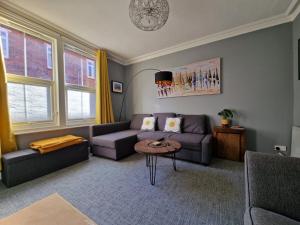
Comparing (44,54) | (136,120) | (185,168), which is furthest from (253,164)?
(44,54)

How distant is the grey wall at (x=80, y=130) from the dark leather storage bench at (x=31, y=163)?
0.81 feet

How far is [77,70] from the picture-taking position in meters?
3.19

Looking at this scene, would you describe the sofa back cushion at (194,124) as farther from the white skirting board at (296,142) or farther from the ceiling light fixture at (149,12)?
the ceiling light fixture at (149,12)

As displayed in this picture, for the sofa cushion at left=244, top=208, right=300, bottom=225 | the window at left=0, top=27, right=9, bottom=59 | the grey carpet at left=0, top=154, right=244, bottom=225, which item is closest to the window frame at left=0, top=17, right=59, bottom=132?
the window at left=0, top=27, right=9, bottom=59

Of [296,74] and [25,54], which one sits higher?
[25,54]

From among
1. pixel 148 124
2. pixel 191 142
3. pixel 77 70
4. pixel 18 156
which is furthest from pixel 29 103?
pixel 191 142

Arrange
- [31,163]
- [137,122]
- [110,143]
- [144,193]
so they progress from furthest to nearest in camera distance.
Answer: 1. [137,122]
2. [110,143]
3. [31,163]
4. [144,193]

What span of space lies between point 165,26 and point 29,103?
2.84 metres

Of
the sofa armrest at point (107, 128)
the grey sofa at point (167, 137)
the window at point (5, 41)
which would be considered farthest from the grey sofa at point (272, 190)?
the window at point (5, 41)

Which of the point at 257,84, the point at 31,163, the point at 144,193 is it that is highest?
the point at 257,84

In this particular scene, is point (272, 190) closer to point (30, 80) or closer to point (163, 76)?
point (163, 76)

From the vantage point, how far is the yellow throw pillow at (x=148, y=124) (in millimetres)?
3413

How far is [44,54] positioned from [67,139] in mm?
1699

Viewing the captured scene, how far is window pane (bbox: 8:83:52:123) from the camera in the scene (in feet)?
7.23
